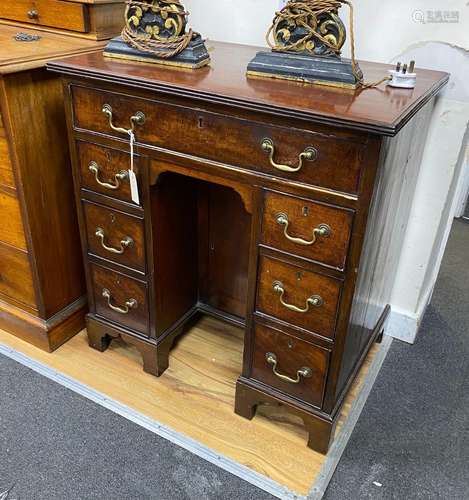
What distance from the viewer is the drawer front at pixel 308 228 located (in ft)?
3.63

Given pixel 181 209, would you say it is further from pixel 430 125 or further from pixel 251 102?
pixel 430 125

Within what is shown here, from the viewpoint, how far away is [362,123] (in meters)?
0.97

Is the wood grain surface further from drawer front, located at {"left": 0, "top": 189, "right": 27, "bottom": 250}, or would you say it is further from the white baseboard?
the white baseboard

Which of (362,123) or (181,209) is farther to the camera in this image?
(181,209)

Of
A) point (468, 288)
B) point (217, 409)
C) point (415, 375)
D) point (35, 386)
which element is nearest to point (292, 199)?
point (217, 409)

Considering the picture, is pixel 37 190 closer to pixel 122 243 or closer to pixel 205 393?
pixel 122 243

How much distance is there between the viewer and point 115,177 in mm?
1373

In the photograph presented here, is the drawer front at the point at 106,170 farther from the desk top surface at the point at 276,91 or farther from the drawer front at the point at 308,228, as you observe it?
the drawer front at the point at 308,228

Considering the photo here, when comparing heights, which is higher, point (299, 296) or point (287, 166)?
point (287, 166)

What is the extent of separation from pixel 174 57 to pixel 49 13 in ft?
1.99

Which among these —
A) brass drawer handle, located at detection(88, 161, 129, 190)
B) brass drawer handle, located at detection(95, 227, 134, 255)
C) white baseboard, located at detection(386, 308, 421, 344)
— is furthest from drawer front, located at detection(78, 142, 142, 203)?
white baseboard, located at detection(386, 308, 421, 344)

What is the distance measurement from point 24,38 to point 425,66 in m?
1.17

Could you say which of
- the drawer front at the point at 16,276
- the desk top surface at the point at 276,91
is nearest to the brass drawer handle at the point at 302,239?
the desk top surface at the point at 276,91

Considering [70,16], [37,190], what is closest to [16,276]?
[37,190]
